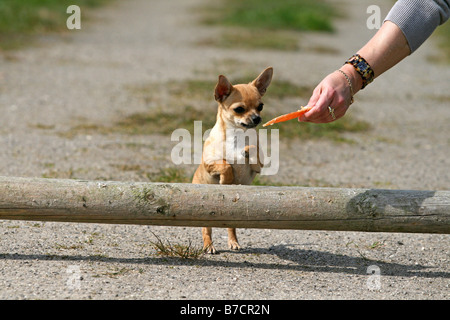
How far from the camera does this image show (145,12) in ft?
68.3

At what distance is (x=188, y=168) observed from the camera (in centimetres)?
635

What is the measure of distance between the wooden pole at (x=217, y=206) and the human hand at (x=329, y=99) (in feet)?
1.68

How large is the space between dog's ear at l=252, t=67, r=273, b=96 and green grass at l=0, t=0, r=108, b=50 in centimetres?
892

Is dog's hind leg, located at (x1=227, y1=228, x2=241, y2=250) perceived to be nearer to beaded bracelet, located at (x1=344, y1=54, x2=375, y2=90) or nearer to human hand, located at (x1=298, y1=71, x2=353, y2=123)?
human hand, located at (x1=298, y1=71, x2=353, y2=123)

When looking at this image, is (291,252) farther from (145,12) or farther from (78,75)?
(145,12)

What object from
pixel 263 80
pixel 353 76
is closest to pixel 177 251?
pixel 263 80

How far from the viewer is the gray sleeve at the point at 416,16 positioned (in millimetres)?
3592

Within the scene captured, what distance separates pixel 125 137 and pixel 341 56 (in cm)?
794

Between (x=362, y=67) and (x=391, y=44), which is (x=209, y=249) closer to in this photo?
(x=362, y=67)

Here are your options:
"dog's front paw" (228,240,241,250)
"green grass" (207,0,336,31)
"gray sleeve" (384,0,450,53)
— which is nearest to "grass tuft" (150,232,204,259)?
"dog's front paw" (228,240,241,250)

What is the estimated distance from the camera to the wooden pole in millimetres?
3689

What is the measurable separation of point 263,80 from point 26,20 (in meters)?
11.6

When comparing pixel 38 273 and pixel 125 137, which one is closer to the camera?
pixel 38 273

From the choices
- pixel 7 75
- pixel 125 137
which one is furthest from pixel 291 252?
pixel 7 75
